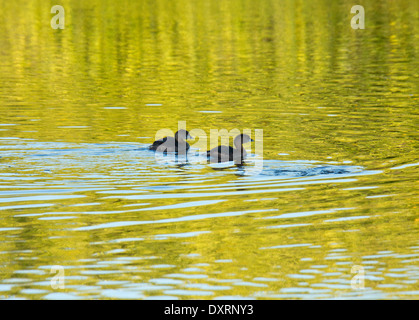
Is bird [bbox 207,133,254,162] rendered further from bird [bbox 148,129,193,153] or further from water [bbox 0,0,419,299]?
bird [bbox 148,129,193,153]

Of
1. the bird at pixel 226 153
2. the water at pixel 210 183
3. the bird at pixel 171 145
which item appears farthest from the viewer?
the bird at pixel 171 145

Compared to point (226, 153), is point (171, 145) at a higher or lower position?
higher

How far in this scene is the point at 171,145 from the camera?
18.0m

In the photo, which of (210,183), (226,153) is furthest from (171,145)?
(210,183)

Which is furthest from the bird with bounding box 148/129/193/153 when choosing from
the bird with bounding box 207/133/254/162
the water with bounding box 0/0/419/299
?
the bird with bounding box 207/133/254/162

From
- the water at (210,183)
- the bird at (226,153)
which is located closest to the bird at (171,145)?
the water at (210,183)

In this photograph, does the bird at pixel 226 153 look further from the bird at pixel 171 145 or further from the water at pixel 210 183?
the bird at pixel 171 145

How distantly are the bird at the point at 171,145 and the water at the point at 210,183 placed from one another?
32cm

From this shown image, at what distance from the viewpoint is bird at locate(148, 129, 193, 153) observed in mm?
17875

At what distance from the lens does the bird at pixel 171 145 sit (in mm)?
17875

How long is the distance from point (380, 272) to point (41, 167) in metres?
8.03

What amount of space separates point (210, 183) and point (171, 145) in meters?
3.12

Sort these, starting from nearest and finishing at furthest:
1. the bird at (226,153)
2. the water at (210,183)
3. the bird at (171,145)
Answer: the water at (210,183), the bird at (226,153), the bird at (171,145)

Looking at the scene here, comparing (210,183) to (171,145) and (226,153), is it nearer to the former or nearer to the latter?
(226,153)
